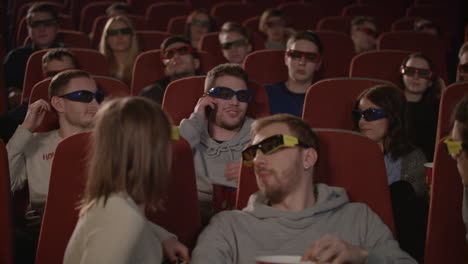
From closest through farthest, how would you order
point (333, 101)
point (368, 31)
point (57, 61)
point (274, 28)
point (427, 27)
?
point (333, 101), point (57, 61), point (368, 31), point (274, 28), point (427, 27)

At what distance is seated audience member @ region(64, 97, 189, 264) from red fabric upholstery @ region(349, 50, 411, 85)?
212cm

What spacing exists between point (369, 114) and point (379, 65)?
3.50 feet

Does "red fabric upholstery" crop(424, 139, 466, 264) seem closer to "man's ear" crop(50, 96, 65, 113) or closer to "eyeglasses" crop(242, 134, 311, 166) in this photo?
"eyeglasses" crop(242, 134, 311, 166)

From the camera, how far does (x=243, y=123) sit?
277cm

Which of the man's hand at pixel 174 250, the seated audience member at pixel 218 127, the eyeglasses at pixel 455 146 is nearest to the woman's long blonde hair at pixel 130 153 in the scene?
the man's hand at pixel 174 250

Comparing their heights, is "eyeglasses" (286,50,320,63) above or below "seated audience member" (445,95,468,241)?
above

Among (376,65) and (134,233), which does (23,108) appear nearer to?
(134,233)

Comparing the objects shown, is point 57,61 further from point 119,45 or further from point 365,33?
point 365,33

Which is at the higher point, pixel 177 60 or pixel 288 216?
pixel 177 60

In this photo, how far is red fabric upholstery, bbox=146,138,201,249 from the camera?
6.34ft

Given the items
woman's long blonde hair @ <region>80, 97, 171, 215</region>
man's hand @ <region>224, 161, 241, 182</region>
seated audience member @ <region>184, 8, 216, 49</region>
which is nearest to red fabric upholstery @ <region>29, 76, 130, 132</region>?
man's hand @ <region>224, 161, 241, 182</region>

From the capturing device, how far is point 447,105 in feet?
8.43

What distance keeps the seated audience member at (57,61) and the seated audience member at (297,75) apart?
105 centimetres

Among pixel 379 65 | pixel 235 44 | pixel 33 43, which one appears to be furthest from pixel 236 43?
pixel 33 43
